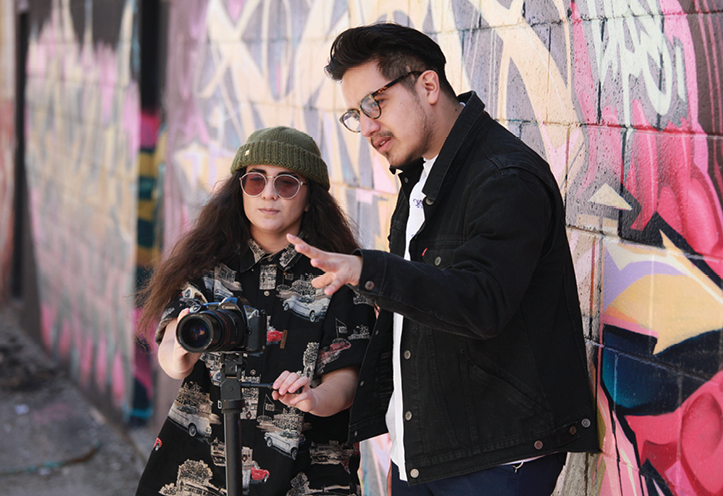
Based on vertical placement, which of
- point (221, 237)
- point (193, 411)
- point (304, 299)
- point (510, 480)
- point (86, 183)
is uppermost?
point (221, 237)

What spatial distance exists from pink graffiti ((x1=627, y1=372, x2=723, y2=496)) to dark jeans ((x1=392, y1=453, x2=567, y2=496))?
10.5 inches

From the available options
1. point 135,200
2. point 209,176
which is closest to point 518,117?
point 209,176

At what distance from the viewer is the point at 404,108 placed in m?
2.00

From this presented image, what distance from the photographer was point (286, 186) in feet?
7.79

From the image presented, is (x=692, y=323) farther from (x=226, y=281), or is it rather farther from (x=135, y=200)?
(x=135, y=200)

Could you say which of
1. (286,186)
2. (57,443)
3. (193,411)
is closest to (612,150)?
(286,186)

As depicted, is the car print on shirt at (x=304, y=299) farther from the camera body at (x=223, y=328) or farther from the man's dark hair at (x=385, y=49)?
the man's dark hair at (x=385, y=49)

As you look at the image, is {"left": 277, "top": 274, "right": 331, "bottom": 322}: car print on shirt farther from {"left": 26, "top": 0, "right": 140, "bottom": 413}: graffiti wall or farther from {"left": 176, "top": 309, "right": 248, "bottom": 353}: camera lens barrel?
{"left": 26, "top": 0, "right": 140, "bottom": 413}: graffiti wall

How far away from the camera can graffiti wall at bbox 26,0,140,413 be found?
6.19 m

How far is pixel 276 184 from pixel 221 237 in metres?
0.23

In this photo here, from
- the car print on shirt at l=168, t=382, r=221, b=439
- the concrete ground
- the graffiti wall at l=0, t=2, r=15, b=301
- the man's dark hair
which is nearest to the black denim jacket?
the man's dark hair

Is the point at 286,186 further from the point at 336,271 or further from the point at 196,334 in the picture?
the point at 336,271

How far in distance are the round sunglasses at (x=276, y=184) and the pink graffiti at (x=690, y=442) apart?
111 cm

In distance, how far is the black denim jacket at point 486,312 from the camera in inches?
64.7
